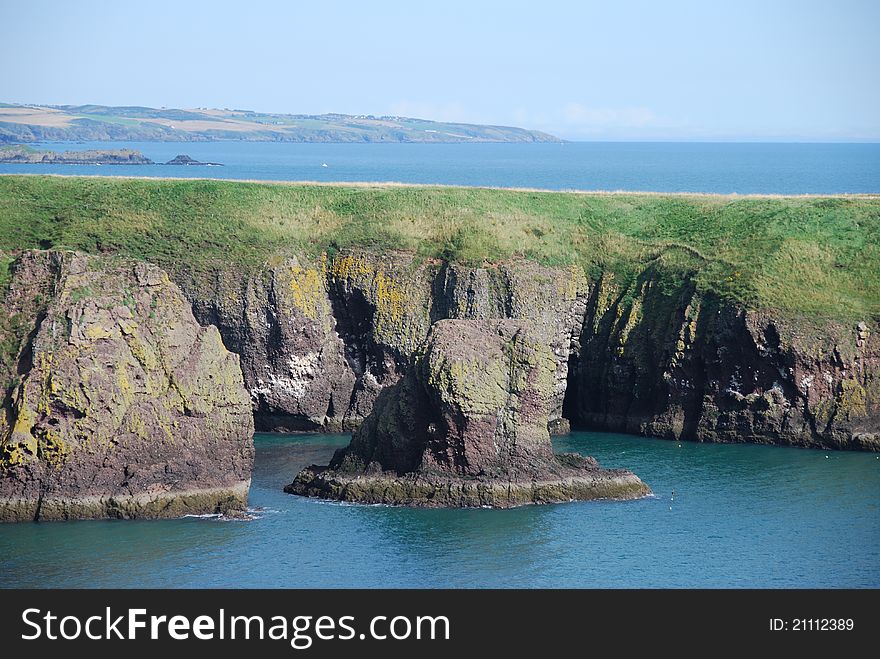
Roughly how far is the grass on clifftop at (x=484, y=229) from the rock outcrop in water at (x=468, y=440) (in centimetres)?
Answer: 1641

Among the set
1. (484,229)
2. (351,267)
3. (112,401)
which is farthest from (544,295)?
(112,401)

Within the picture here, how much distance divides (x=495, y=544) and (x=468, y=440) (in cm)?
580

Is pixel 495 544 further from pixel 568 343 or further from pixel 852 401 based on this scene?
pixel 852 401

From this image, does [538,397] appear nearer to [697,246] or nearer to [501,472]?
[501,472]

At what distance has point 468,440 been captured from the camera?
5322cm

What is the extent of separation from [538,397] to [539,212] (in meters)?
23.6

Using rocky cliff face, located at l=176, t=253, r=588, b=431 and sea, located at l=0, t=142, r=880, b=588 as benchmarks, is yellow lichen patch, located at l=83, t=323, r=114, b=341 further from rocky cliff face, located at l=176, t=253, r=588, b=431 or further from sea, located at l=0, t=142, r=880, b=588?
rocky cliff face, located at l=176, t=253, r=588, b=431

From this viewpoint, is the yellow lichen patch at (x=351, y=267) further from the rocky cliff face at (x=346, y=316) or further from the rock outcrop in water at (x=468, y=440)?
the rock outcrop in water at (x=468, y=440)

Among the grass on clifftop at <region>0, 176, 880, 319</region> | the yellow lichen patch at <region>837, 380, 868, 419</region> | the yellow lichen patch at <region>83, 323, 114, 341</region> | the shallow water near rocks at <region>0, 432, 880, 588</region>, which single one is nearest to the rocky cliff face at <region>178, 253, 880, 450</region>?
the yellow lichen patch at <region>837, 380, 868, 419</region>

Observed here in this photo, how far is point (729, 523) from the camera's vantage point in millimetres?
52094

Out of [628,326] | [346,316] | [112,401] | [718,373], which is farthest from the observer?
[628,326]

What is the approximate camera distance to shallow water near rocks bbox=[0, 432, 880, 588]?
4516cm

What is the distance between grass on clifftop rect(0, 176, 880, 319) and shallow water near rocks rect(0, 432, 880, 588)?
49.2ft
